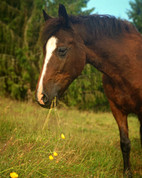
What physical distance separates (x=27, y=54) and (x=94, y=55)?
6.97m

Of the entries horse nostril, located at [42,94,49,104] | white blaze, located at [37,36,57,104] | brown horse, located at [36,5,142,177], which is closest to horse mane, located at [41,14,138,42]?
brown horse, located at [36,5,142,177]

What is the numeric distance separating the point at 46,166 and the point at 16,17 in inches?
366

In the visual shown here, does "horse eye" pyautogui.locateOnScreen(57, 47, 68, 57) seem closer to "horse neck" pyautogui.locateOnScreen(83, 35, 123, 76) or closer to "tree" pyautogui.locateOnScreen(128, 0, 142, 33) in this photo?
"horse neck" pyautogui.locateOnScreen(83, 35, 123, 76)

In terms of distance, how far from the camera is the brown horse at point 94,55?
2.36 meters

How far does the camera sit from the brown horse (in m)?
2.36

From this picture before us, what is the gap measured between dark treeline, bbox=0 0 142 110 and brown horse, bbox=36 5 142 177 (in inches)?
246

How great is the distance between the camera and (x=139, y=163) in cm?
333

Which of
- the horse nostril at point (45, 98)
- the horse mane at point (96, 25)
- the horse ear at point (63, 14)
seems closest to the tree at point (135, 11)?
the horse mane at point (96, 25)

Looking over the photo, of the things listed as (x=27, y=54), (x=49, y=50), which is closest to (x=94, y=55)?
(x=49, y=50)

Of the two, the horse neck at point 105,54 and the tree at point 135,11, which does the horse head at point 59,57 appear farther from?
the tree at point 135,11

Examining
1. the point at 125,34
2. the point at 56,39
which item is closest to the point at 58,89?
the point at 56,39

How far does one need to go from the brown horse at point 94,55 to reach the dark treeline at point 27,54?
6.24 m

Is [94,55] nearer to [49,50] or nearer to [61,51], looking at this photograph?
[61,51]

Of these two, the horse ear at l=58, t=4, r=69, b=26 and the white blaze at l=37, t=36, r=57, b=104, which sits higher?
the horse ear at l=58, t=4, r=69, b=26
